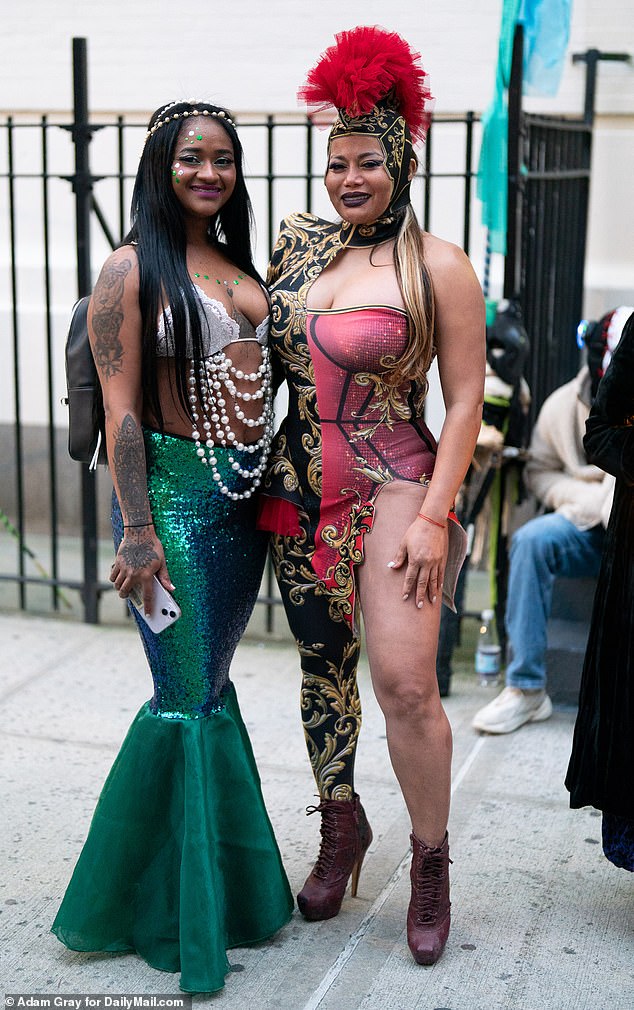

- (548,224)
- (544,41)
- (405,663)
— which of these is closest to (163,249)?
(405,663)

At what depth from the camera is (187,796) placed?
9.20 feet

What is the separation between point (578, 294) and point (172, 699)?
3871mm

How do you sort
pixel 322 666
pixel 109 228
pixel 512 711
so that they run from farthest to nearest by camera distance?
pixel 109 228 → pixel 512 711 → pixel 322 666

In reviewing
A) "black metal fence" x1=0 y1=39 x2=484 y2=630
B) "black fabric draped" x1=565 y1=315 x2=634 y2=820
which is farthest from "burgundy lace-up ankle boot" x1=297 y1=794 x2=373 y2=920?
"black metal fence" x1=0 y1=39 x2=484 y2=630

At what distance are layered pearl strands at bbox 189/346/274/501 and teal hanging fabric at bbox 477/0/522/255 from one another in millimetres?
2192

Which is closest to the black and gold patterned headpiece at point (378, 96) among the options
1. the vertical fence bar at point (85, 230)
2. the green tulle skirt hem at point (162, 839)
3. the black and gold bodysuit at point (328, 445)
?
the black and gold bodysuit at point (328, 445)

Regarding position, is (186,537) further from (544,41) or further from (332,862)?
(544,41)

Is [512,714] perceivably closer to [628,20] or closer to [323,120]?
[323,120]

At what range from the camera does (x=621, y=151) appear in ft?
20.8

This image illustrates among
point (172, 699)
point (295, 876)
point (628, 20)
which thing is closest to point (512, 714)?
point (295, 876)

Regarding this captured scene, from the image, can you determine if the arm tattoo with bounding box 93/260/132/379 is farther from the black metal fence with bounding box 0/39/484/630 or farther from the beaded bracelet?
the black metal fence with bounding box 0/39/484/630

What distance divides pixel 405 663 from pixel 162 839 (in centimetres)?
74

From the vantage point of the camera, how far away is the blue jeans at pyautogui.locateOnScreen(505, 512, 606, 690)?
446 centimetres

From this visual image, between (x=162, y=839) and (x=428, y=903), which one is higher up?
(x=162, y=839)
